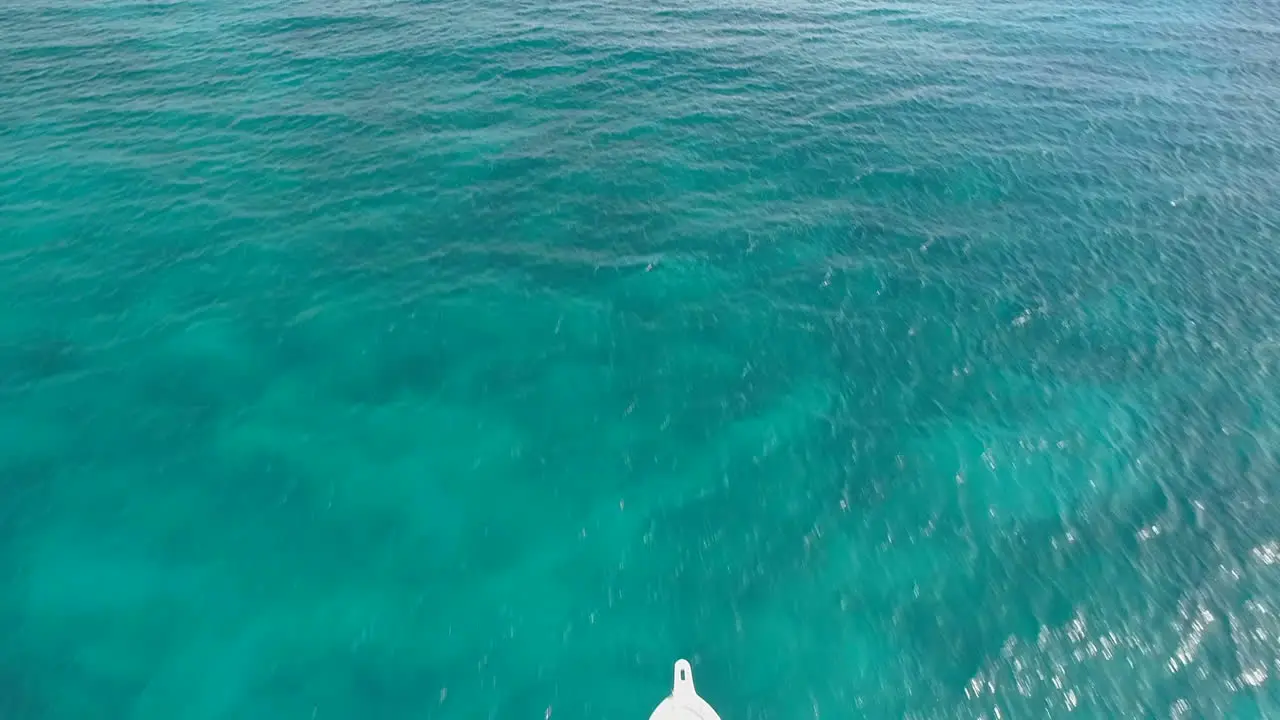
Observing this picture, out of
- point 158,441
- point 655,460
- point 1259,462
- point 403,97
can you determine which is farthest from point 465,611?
point 403,97

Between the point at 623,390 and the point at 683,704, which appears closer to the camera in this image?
the point at 683,704

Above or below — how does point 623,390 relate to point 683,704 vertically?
above

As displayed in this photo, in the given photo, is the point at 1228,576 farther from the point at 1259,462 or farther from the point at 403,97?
the point at 403,97

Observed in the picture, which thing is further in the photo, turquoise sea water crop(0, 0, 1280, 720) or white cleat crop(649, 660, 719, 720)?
turquoise sea water crop(0, 0, 1280, 720)

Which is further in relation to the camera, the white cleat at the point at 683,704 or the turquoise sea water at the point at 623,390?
the turquoise sea water at the point at 623,390
